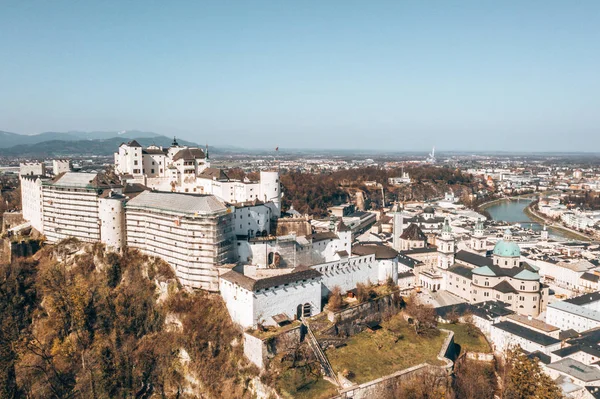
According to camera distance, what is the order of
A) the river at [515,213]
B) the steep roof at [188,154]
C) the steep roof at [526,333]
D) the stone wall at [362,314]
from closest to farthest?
the stone wall at [362,314], the steep roof at [526,333], the steep roof at [188,154], the river at [515,213]

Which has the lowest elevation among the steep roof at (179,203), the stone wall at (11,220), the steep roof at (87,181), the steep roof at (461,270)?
the steep roof at (461,270)

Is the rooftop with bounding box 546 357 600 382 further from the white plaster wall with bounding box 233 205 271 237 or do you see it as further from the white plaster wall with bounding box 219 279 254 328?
the white plaster wall with bounding box 233 205 271 237

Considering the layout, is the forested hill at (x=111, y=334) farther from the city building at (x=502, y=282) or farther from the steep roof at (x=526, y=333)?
the city building at (x=502, y=282)

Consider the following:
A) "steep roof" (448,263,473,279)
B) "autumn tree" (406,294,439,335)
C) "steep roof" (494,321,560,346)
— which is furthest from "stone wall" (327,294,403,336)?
"steep roof" (448,263,473,279)

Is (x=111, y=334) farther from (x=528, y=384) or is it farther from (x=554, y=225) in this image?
(x=554, y=225)

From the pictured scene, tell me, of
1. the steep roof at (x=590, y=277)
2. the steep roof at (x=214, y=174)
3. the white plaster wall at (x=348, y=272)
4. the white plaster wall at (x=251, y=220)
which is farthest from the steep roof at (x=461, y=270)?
the steep roof at (x=214, y=174)
